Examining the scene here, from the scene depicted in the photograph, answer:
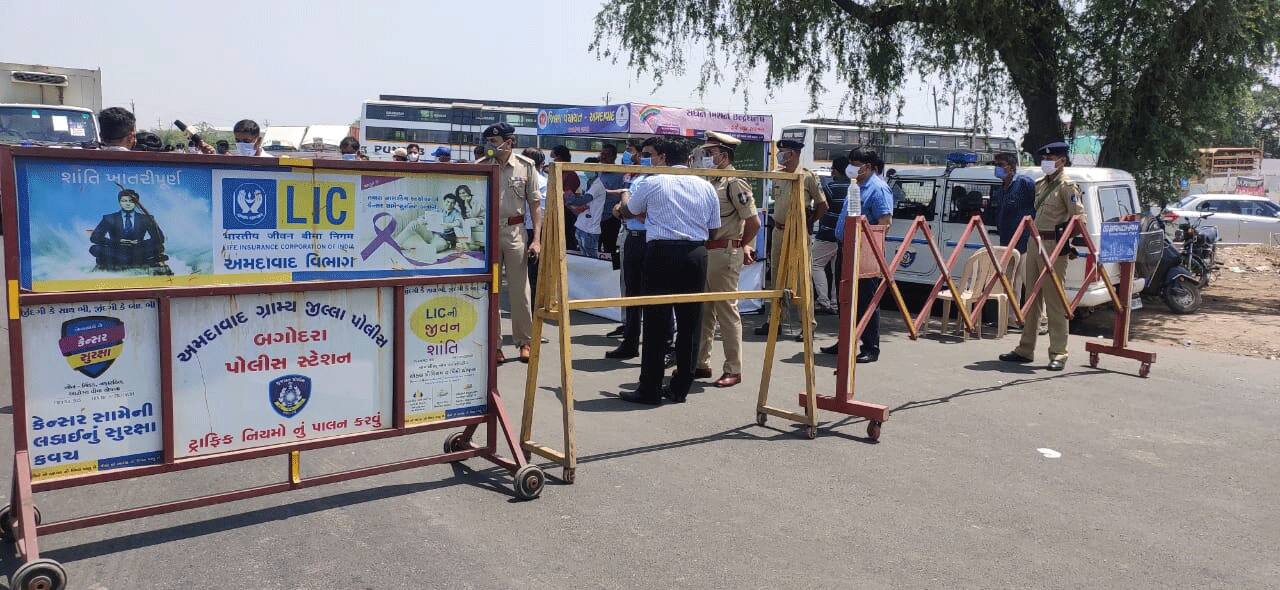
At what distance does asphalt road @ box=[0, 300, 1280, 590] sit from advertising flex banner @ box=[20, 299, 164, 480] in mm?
410

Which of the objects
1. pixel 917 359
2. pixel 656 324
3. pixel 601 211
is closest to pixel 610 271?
pixel 601 211

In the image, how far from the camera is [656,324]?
6.27 meters

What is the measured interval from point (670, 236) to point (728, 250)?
1.28m

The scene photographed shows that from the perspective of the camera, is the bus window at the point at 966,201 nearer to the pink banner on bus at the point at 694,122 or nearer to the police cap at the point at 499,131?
the pink banner on bus at the point at 694,122

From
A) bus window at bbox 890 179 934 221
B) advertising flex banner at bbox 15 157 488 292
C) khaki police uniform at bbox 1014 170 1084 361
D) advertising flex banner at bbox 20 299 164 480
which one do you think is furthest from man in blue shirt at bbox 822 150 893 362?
advertising flex banner at bbox 20 299 164 480

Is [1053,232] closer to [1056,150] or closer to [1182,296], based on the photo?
[1056,150]

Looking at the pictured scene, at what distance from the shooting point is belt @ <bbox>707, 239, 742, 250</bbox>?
23.4 feet

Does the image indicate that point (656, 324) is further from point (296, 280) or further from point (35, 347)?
point (35, 347)

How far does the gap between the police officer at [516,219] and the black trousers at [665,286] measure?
1668mm

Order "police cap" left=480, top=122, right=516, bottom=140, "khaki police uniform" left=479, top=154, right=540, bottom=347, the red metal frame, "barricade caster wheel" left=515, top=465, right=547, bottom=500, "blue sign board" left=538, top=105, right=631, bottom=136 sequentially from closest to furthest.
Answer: the red metal frame → "barricade caster wheel" left=515, top=465, right=547, bottom=500 → "police cap" left=480, top=122, right=516, bottom=140 → "khaki police uniform" left=479, top=154, right=540, bottom=347 → "blue sign board" left=538, top=105, right=631, bottom=136

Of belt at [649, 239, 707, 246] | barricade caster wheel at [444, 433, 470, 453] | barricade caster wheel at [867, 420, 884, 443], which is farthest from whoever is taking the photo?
belt at [649, 239, 707, 246]

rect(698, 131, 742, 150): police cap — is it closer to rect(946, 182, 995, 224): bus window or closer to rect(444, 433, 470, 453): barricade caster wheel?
rect(444, 433, 470, 453): barricade caster wheel

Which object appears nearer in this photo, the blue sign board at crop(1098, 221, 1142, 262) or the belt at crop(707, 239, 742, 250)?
the belt at crop(707, 239, 742, 250)

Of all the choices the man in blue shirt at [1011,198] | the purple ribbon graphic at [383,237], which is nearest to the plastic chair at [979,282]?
the man in blue shirt at [1011,198]
